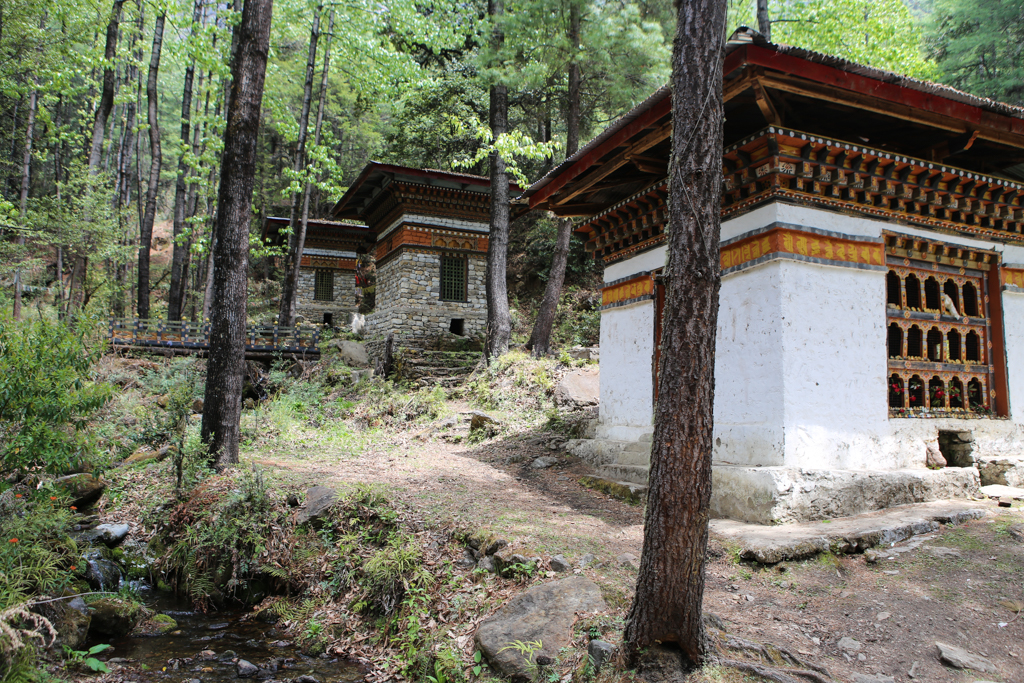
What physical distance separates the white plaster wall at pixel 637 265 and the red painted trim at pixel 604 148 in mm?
1641

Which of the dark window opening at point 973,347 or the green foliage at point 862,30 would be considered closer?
the dark window opening at point 973,347

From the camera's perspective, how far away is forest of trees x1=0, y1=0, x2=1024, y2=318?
15.3 meters

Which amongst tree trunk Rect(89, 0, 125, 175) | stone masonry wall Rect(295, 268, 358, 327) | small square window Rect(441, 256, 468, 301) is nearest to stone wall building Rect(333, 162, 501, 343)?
small square window Rect(441, 256, 468, 301)

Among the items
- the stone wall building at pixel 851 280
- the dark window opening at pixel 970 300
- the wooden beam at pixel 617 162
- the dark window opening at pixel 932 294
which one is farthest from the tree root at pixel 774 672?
the dark window opening at pixel 970 300

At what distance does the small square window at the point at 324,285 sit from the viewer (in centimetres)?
2886

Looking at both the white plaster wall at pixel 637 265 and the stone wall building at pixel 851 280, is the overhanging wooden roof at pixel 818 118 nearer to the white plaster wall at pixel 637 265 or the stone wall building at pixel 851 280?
the stone wall building at pixel 851 280

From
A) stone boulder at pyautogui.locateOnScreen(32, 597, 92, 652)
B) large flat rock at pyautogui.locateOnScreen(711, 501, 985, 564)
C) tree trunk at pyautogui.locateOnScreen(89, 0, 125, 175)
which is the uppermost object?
tree trunk at pyautogui.locateOnScreen(89, 0, 125, 175)

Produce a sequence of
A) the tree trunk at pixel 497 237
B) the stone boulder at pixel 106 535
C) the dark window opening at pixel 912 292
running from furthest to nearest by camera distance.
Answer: the tree trunk at pixel 497 237 < the dark window opening at pixel 912 292 < the stone boulder at pixel 106 535

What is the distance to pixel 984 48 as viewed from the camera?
21875mm

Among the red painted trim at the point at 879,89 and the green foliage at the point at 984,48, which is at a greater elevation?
the green foliage at the point at 984,48

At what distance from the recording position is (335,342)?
19.8 metres

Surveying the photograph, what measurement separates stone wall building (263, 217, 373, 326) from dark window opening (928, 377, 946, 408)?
24.5 m

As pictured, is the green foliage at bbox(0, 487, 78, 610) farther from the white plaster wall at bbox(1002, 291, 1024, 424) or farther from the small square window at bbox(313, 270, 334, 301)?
the small square window at bbox(313, 270, 334, 301)

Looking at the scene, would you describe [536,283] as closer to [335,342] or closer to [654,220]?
[335,342]
